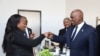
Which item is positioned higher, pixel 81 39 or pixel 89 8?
pixel 89 8

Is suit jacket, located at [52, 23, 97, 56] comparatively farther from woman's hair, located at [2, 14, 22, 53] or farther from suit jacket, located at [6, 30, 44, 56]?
woman's hair, located at [2, 14, 22, 53]

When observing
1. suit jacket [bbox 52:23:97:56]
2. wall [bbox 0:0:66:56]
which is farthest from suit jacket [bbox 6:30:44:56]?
wall [bbox 0:0:66:56]

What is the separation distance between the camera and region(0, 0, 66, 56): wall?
5441 mm

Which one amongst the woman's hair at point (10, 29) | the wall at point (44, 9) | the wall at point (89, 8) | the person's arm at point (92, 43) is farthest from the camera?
the wall at point (89, 8)

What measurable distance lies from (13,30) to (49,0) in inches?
136

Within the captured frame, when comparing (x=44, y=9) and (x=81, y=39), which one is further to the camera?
(x=44, y=9)

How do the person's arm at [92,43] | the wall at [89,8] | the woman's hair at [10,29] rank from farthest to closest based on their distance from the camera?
1. the wall at [89,8]
2. the person's arm at [92,43]
3. the woman's hair at [10,29]

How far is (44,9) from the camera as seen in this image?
237 inches

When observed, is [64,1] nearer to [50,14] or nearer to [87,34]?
[50,14]

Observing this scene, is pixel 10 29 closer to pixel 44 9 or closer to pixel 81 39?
pixel 81 39

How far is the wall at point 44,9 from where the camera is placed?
5.44 metres

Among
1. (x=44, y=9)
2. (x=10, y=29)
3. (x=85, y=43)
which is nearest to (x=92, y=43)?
(x=85, y=43)

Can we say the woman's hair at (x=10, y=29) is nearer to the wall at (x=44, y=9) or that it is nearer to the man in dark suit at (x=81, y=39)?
the man in dark suit at (x=81, y=39)

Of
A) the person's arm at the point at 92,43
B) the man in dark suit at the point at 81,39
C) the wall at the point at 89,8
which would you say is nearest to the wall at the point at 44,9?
the wall at the point at 89,8
